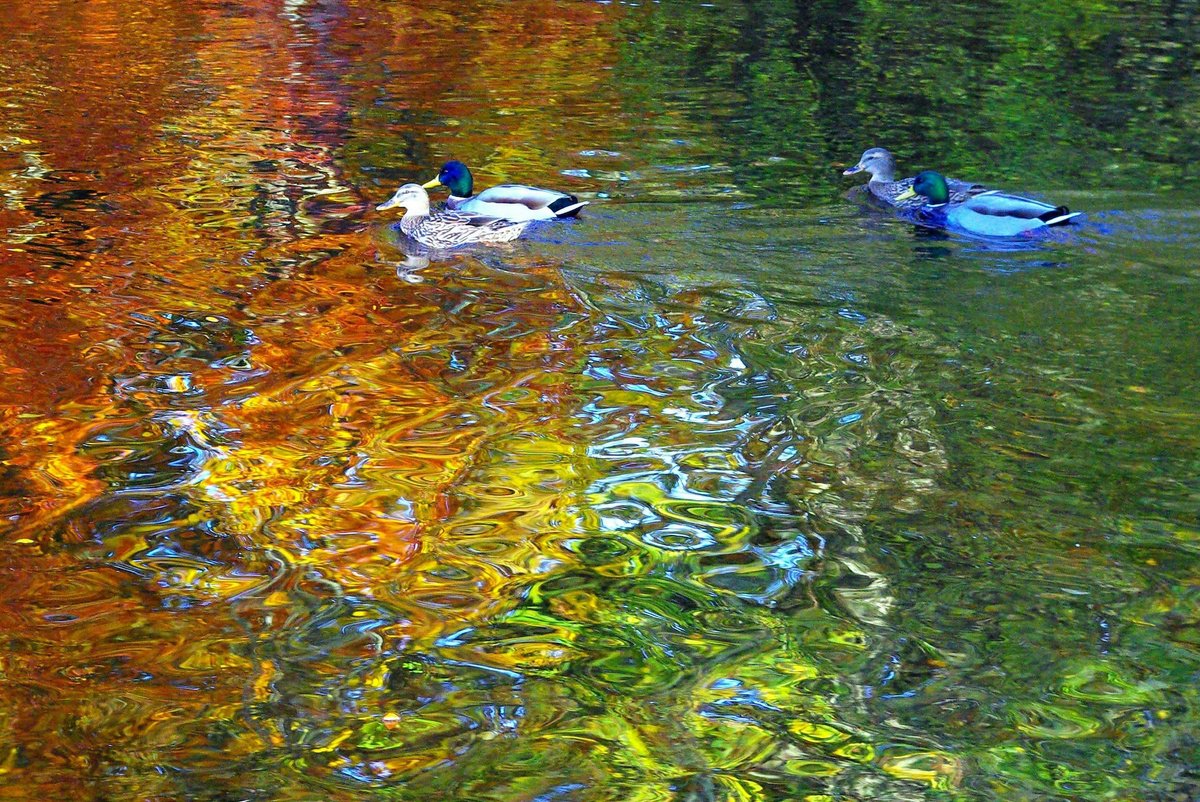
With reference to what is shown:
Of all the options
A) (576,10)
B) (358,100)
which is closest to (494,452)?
(358,100)

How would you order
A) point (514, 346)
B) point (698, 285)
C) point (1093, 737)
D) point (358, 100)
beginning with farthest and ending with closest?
1. point (358, 100)
2. point (698, 285)
3. point (514, 346)
4. point (1093, 737)

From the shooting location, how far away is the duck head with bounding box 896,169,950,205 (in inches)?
390

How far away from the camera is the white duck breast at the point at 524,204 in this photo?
9.43m

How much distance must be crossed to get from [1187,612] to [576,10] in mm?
15766

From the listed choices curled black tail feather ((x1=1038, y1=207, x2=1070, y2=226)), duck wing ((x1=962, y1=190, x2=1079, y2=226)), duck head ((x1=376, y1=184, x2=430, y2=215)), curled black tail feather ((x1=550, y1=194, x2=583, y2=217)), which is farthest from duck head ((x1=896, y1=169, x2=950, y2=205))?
duck head ((x1=376, y1=184, x2=430, y2=215))

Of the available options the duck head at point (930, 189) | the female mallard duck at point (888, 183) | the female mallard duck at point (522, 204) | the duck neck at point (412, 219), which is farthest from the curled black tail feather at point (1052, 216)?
the duck neck at point (412, 219)

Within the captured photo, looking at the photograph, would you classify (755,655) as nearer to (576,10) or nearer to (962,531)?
(962,531)

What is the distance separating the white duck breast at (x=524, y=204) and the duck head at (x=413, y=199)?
46 cm

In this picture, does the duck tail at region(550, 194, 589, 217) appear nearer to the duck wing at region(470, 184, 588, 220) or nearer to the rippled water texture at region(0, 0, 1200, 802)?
the duck wing at region(470, 184, 588, 220)

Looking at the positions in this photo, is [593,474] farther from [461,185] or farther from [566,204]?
[461,185]

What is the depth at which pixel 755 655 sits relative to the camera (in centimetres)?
495

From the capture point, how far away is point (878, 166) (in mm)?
10695

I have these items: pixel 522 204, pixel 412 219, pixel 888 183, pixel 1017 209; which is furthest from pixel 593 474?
pixel 888 183

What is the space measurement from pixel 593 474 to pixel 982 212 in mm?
4221
